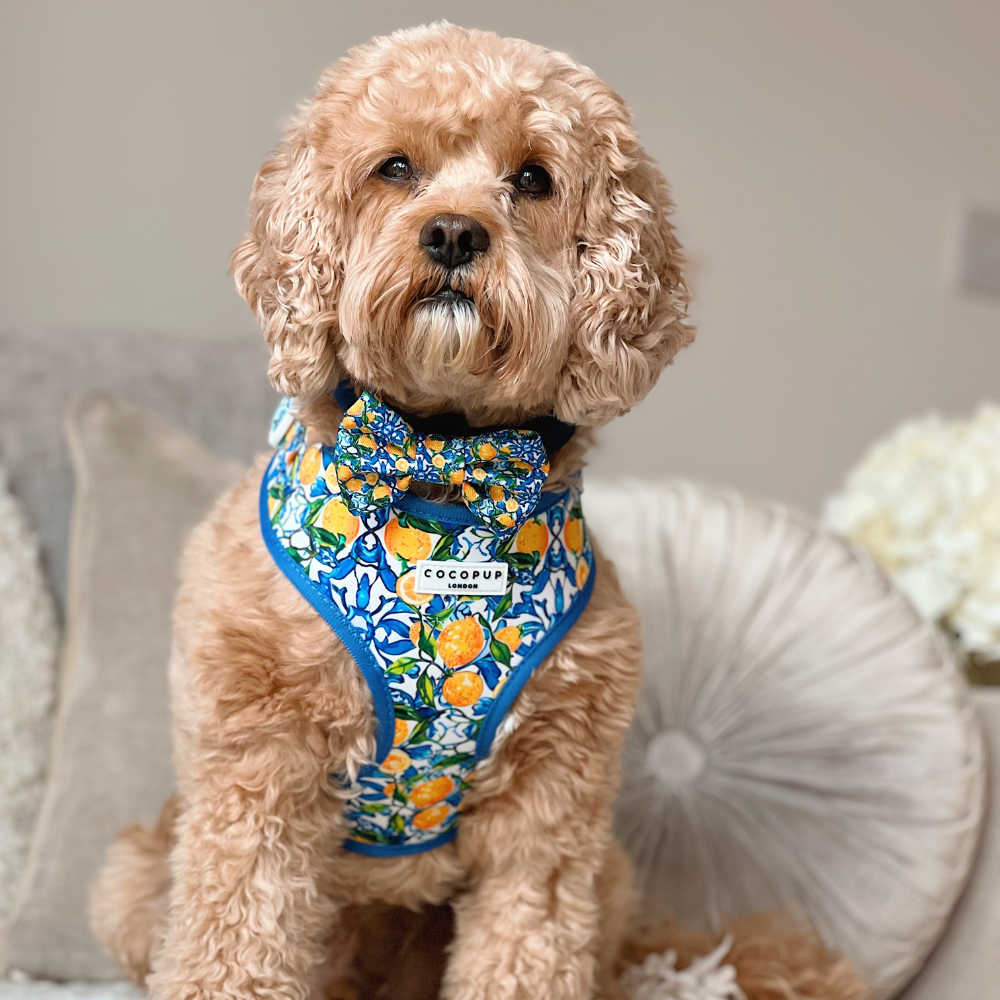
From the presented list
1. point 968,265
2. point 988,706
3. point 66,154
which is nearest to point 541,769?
point 988,706

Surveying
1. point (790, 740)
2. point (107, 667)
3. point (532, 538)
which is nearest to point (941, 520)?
point (790, 740)

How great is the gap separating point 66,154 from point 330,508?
1467mm

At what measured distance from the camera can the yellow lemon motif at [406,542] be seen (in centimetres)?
108

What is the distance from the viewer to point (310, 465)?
114 centimetres

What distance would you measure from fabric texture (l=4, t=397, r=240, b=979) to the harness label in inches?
27.7

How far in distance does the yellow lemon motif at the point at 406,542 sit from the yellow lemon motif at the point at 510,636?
0.11 m

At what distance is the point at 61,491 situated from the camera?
1704mm

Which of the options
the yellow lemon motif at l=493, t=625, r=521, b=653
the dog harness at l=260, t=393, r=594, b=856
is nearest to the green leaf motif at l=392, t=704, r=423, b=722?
the dog harness at l=260, t=393, r=594, b=856

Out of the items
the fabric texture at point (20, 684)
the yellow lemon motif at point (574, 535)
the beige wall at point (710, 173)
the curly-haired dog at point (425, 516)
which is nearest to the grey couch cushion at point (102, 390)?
the fabric texture at point (20, 684)

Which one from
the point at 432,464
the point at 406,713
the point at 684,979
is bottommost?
the point at 684,979

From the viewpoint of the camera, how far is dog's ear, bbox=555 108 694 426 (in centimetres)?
103

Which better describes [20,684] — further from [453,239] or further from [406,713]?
[453,239]

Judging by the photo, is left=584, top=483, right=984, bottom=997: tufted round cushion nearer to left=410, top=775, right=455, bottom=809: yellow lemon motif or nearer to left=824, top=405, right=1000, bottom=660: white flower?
left=824, top=405, right=1000, bottom=660: white flower

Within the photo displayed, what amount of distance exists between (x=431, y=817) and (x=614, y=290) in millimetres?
601
